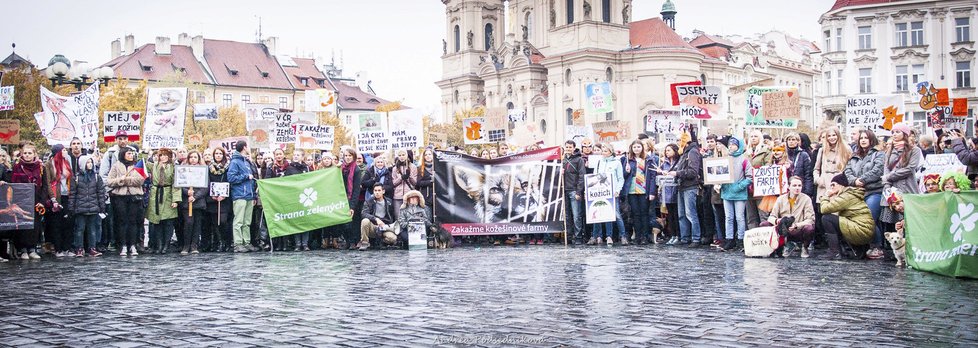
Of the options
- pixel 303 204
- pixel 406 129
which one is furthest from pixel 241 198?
pixel 406 129

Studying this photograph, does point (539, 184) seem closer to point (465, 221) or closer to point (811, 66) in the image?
point (465, 221)

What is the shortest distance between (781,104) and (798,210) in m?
7.40

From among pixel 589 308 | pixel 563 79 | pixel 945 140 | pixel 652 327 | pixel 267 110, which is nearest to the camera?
pixel 652 327

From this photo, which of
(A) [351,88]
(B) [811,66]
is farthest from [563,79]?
(B) [811,66]

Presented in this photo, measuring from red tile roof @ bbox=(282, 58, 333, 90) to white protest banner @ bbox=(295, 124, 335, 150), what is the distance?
86483mm

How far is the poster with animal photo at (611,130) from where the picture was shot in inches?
1157

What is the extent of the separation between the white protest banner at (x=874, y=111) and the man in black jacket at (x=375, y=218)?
10.1 meters

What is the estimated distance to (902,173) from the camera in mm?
14211

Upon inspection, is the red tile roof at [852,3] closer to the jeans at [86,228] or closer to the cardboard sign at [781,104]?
the cardboard sign at [781,104]

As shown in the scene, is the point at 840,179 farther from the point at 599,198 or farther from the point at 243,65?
the point at 243,65

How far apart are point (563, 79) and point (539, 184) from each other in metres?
78.4

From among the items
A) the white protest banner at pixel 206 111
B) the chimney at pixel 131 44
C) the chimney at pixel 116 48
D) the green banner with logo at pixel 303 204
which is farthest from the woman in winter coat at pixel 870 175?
the chimney at pixel 116 48

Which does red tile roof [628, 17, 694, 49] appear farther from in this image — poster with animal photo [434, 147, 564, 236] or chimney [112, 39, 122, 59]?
poster with animal photo [434, 147, 564, 236]

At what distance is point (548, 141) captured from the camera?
100750mm
